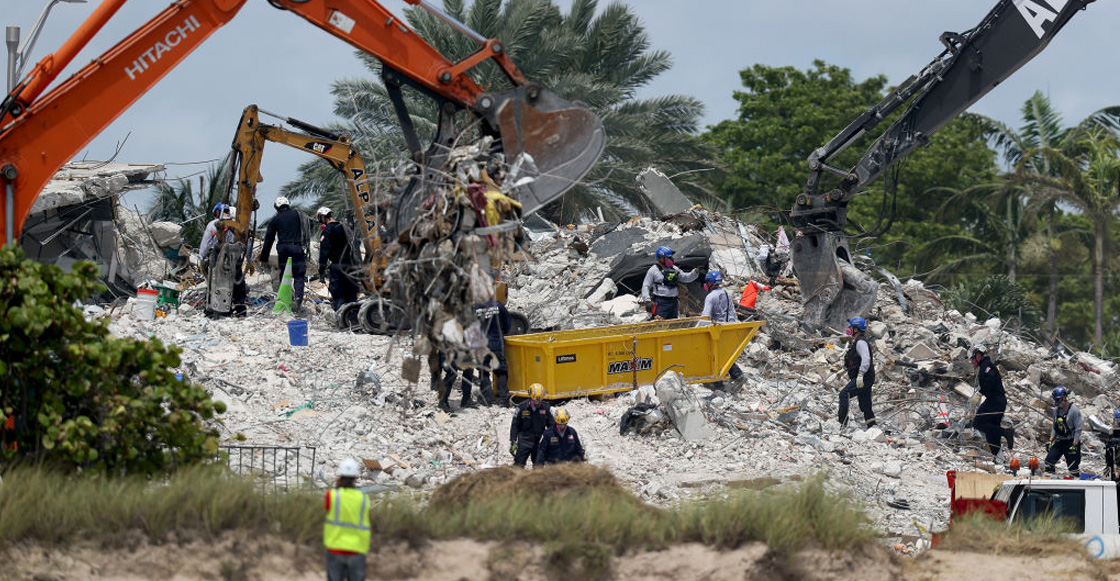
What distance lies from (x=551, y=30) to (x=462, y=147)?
17616 mm

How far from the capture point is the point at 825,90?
151 feet

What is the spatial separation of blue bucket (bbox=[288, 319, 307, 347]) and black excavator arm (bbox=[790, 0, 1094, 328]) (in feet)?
24.6

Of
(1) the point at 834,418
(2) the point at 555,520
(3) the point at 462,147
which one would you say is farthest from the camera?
(1) the point at 834,418

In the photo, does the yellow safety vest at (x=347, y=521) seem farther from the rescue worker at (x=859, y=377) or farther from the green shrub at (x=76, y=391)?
the rescue worker at (x=859, y=377)

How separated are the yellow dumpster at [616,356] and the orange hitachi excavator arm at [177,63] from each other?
4.01 m

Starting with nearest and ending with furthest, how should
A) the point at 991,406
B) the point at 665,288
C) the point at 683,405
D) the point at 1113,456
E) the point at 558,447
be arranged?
the point at 558,447 → the point at 1113,456 → the point at 683,405 → the point at 991,406 → the point at 665,288

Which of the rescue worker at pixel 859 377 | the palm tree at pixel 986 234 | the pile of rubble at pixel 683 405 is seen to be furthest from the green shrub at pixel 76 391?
the palm tree at pixel 986 234

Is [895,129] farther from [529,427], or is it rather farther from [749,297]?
[529,427]

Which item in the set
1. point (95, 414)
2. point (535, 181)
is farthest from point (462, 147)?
point (95, 414)

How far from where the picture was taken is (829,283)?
20.5 meters

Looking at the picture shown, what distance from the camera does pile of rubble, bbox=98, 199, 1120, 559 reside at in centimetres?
1462

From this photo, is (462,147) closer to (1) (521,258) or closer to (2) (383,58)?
(1) (521,258)

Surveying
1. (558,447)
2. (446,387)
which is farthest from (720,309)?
(558,447)

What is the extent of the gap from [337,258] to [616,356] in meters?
4.67
